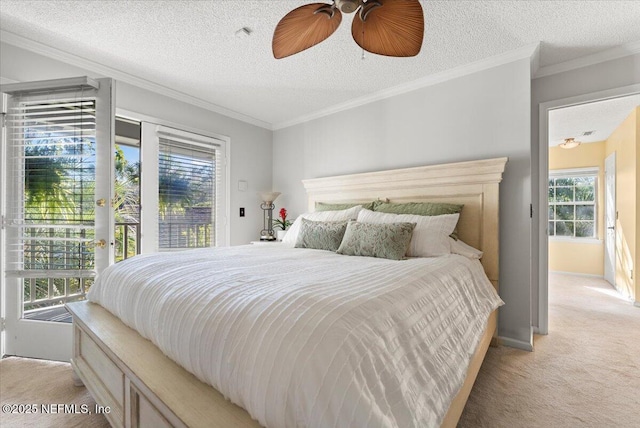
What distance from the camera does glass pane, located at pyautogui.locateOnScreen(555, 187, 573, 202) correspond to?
5.56 meters

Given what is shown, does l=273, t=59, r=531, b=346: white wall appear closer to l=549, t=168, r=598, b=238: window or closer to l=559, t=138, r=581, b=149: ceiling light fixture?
l=559, t=138, r=581, b=149: ceiling light fixture

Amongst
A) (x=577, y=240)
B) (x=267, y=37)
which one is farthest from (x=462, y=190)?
(x=577, y=240)

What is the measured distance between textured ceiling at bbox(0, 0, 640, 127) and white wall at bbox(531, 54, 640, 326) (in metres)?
0.16

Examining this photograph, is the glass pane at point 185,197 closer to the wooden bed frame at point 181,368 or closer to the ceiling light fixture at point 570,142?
the wooden bed frame at point 181,368

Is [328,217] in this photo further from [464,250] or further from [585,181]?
[585,181]

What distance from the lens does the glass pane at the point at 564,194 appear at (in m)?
5.56

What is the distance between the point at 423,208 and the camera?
2.59 metres

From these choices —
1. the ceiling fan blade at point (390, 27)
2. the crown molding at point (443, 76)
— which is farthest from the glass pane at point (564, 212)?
the ceiling fan blade at point (390, 27)

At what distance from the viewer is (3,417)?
64.3 inches

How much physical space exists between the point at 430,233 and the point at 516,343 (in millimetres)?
1163

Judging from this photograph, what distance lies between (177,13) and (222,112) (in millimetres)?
1786

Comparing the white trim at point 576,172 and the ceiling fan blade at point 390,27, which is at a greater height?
the ceiling fan blade at point 390,27

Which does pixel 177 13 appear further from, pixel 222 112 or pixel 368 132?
pixel 368 132

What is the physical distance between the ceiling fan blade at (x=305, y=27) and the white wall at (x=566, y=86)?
225 cm
